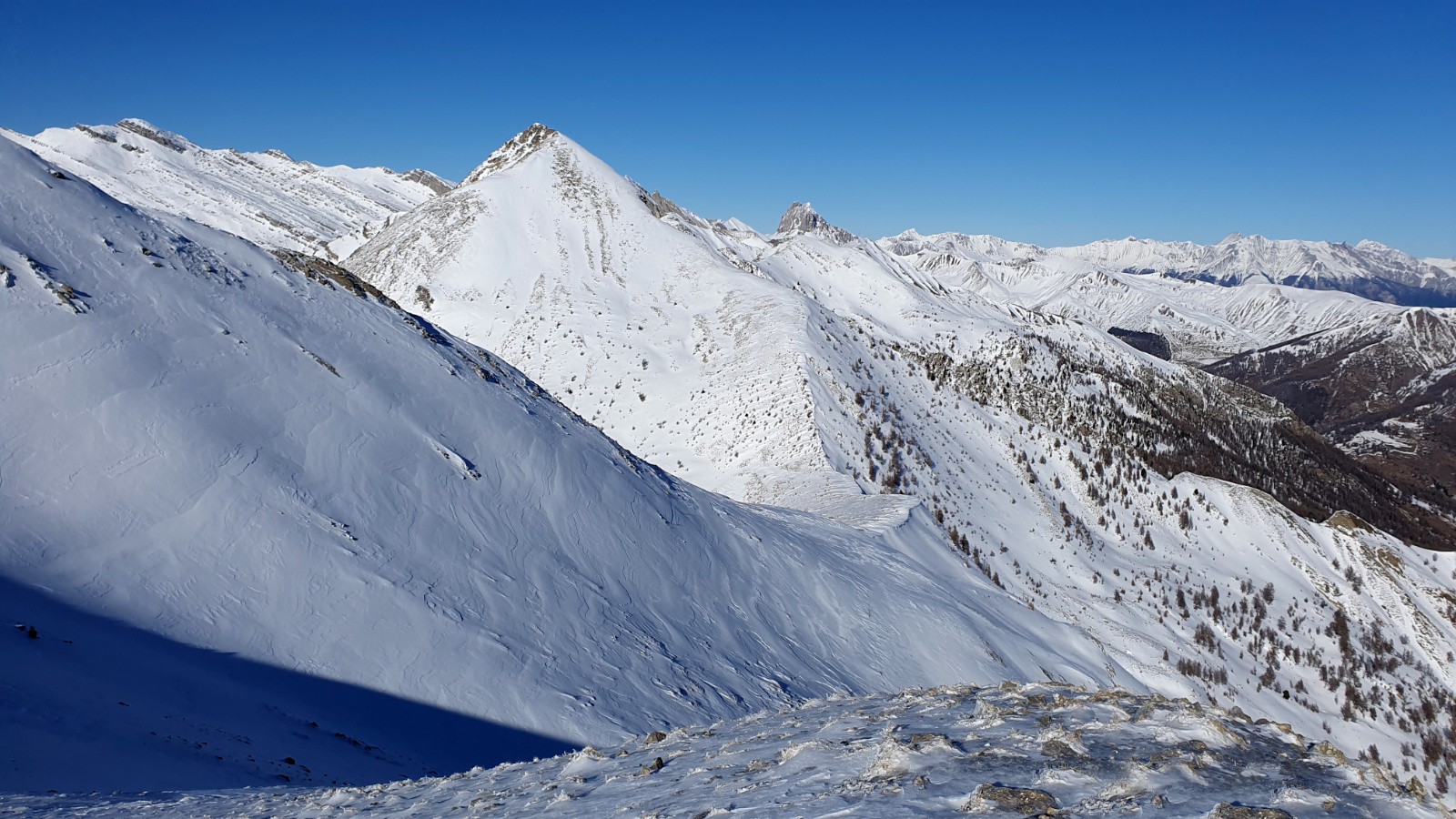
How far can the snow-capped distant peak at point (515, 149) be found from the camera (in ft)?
210

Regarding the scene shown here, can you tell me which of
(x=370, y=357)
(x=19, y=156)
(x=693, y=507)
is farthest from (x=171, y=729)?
(x=693, y=507)

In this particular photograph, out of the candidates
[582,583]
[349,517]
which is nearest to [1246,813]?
[349,517]

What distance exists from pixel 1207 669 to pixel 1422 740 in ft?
38.8

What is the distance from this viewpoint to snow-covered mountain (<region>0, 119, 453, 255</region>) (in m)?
92.8

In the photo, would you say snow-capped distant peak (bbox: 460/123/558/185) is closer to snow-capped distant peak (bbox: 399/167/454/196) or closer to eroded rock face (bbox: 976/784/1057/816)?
eroded rock face (bbox: 976/784/1057/816)

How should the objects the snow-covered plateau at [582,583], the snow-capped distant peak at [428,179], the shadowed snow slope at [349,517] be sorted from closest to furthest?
the snow-covered plateau at [582,583], the shadowed snow slope at [349,517], the snow-capped distant peak at [428,179]

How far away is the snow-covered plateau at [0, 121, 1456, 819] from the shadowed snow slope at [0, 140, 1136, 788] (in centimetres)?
6

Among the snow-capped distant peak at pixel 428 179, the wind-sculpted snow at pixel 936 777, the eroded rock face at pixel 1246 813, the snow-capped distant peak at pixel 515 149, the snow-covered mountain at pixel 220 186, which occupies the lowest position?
the wind-sculpted snow at pixel 936 777

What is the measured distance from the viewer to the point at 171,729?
753 centimetres

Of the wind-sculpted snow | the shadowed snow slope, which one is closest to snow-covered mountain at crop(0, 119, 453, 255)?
the shadowed snow slope

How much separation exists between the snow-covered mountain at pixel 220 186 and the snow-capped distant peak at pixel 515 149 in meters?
12.1

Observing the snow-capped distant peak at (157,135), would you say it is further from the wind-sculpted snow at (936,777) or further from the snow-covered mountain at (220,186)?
the wind-sculpted snow at (936,777)

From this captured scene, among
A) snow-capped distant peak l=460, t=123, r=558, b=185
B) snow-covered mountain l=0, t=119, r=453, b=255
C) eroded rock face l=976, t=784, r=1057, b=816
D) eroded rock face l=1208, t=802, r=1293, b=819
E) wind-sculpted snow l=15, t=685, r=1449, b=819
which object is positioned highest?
snow-covered mountain l=0, t=119, r=453, b=255

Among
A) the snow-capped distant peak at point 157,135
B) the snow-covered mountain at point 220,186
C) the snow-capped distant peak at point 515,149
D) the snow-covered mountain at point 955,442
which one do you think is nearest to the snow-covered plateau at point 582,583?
the snow-covered mountain at point 955,442
